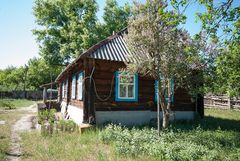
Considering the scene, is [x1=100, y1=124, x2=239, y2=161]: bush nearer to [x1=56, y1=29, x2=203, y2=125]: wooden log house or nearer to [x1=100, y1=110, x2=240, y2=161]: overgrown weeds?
[x1=100, y1=110, x2=240, y2=161]: overgrown weeds

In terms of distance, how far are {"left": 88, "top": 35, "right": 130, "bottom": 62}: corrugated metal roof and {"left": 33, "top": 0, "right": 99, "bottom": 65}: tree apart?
18.0 meters

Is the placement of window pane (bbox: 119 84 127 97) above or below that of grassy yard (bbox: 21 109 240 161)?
above

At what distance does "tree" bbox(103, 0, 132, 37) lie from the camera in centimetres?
3516

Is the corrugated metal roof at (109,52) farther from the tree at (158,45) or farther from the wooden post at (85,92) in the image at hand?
the tree at (158,45)

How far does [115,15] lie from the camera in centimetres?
3619

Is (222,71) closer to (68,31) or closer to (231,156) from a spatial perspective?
(231,156)

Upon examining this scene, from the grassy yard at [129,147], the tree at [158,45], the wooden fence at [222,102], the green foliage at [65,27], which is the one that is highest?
the green foliage at [65,27]

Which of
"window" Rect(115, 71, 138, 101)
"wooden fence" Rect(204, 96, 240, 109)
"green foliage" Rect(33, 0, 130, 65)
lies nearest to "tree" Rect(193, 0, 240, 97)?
"window" Rect(115, 71, 138, 101)

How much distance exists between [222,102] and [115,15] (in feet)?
69.3

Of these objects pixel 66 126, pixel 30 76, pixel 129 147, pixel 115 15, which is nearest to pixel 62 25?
pixel 115 15

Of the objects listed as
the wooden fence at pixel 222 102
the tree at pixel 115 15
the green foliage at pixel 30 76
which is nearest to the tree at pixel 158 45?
the wooden fence at pixel 222 102

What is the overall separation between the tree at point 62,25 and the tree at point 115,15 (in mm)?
2634

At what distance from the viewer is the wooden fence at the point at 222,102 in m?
23.3

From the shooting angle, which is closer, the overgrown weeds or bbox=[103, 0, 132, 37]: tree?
the overgrown weeds
